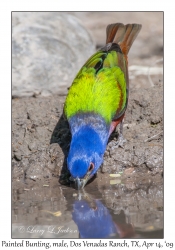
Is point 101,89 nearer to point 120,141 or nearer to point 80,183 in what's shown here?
point 120,141

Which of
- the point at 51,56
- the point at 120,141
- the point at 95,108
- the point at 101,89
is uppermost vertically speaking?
the point at 51,56

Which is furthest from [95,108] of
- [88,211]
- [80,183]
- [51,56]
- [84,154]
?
[51,56]

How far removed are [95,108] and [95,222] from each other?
2038mm

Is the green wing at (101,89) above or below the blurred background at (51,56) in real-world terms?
below

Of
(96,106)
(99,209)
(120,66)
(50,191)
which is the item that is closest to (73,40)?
(120,66)

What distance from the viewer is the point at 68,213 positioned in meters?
6.75

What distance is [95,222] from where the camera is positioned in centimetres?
646

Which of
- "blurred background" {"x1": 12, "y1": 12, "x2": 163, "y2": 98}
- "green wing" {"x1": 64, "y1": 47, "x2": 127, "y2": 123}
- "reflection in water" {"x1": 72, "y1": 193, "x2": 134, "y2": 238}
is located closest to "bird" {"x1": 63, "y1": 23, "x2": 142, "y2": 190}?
"green wing" {"x1": 64, "y1": 47, "x2": 127, "y2": 123}

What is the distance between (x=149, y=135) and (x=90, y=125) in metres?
1.14

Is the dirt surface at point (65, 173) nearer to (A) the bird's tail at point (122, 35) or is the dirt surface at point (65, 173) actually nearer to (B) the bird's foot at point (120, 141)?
(B) the bird's foot at point (120, 141)

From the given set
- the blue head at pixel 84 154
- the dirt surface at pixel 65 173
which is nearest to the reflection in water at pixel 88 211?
the dirt surface at pixel 65 173

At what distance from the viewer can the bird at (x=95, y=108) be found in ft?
23.2

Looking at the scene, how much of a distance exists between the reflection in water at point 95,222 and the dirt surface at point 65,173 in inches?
1.1

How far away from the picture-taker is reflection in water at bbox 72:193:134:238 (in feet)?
20.1
